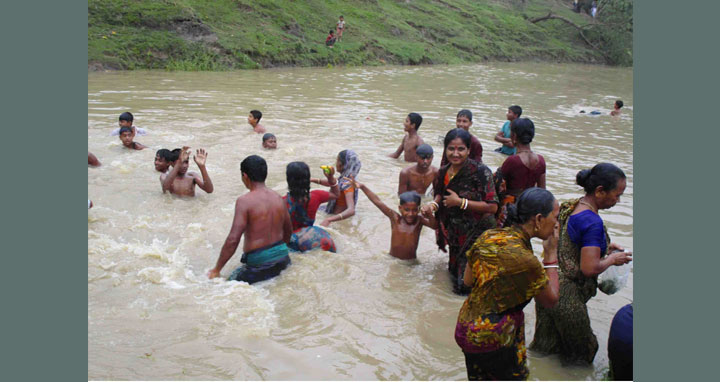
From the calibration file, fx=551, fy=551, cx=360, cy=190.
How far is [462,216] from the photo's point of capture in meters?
4.73

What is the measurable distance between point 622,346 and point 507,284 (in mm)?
907

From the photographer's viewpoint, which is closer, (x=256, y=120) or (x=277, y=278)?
(x=277, y=278)

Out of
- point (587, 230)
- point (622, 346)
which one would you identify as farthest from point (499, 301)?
point (587, 230)

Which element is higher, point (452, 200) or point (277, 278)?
point (452, 200)

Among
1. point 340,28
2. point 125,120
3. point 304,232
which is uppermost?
point 340,28

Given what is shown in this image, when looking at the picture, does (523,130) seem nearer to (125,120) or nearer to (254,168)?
(254,168)

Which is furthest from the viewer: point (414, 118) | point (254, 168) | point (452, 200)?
point (414, 118)

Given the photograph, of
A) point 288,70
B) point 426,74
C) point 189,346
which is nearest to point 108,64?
point 288,70

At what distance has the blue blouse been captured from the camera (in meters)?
3.45

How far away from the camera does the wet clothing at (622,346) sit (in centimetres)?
313

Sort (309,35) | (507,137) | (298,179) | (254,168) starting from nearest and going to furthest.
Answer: (254,168) < (298,179) < (507,137) < (309,35)

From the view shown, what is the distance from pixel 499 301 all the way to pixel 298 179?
296 centimetres

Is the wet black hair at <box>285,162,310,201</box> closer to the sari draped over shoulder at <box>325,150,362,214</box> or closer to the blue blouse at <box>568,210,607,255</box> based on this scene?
the sari draped over shoulder at <box>325,150,362,214</box>

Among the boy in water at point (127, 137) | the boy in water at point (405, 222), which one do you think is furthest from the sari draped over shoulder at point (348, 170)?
the boy in water at point (127, 137)
